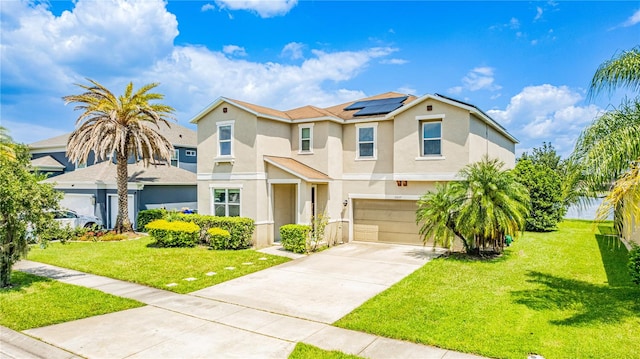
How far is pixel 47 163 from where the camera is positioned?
94.5ft

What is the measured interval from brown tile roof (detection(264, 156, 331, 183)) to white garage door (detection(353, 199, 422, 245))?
2.39 metres

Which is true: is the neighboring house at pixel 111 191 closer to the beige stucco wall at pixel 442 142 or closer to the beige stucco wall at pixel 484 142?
the beige stucco wall at pixel 442 142

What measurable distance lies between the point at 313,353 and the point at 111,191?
19.7 meters

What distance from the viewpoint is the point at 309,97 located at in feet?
84.2

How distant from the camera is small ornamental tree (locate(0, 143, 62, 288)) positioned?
380 inches

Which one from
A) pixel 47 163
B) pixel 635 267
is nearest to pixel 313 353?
pixel 635 267

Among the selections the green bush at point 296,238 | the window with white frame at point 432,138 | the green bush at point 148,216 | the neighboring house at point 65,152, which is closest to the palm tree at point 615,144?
the window with white frame at point 432,138

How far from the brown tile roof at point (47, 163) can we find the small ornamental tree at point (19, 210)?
20944 millimetres

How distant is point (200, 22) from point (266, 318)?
16.2 metres

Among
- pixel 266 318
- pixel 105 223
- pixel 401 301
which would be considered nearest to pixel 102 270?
pixel 266 318

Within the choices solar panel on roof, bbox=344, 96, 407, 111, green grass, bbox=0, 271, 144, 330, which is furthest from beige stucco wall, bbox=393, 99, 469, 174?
green grass, bbox=0, 271, 144, 330

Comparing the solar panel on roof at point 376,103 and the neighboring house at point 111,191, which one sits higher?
the solar panel on roof at point 376,103

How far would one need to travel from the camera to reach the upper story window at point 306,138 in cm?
1850

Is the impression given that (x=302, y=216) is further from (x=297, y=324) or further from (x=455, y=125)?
(x=297, y=324)
